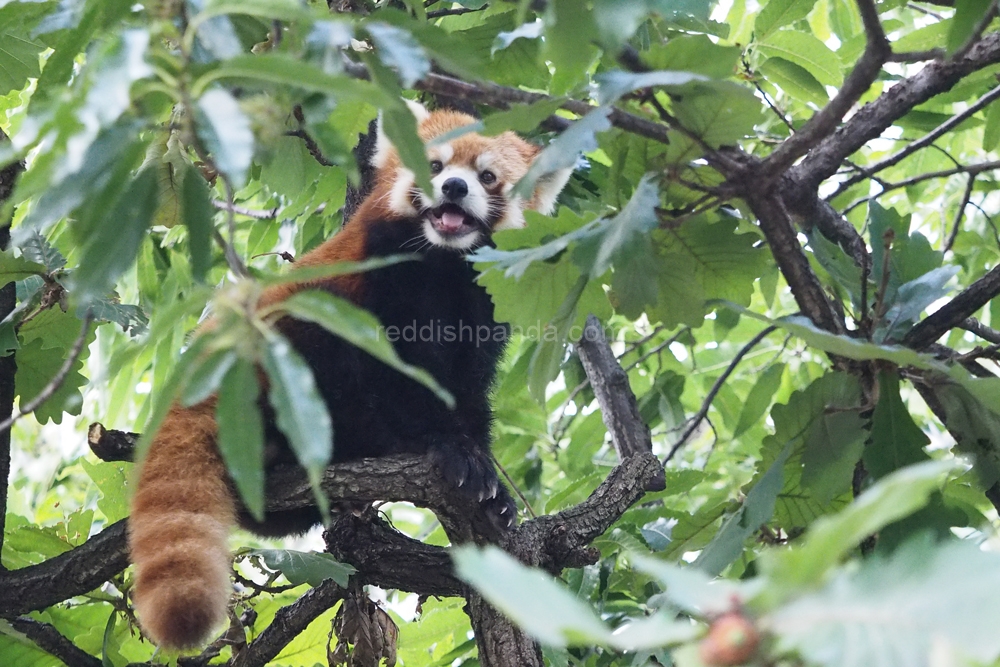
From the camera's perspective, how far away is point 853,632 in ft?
2.62

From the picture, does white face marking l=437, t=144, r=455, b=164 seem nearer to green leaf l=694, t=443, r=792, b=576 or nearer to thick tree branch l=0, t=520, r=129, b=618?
thick tree branch l=0, t=520, r=129, b=618

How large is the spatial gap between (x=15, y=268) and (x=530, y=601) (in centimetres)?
210

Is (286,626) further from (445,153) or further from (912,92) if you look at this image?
(912,92)

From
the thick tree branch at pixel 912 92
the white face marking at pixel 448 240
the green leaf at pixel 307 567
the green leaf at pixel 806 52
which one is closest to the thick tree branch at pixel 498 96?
the thick tree branch at pixel 912 92

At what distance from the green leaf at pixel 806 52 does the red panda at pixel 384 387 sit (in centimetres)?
90

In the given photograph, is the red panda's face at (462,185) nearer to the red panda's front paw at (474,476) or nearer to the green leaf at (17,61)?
the red panda's front paw at (474,476)

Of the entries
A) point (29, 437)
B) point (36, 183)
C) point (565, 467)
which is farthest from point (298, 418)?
point (29, 437)

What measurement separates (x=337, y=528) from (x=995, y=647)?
2.15m

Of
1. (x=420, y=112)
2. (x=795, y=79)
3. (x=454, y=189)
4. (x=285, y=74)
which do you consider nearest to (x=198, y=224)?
(x=285, y=74)

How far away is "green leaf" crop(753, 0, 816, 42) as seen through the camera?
2641 mm

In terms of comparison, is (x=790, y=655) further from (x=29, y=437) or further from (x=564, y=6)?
(x=29, y=437)

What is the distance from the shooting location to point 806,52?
107 inches

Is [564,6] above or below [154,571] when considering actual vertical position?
above

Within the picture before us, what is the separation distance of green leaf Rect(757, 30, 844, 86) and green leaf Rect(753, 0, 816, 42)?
0.08ft
